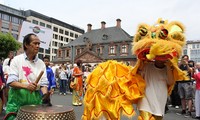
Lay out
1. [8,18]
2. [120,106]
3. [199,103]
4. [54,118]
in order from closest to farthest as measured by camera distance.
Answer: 1. [54,118]
2. [120,106]
3. [199,103]
4. [8,18]

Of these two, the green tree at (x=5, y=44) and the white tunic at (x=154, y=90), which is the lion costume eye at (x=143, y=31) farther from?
the green tree at (x=5, y=44)

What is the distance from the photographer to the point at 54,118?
208cm

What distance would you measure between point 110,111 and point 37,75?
1139 mm

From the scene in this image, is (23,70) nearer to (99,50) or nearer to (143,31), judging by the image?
(143,31)

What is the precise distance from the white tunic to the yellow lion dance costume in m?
0.08

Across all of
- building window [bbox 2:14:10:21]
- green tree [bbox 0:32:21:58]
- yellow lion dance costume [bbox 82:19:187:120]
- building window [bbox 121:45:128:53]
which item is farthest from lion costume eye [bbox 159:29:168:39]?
building window [bbox 2:14:10:21]

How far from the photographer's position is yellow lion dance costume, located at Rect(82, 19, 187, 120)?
9.72 feet

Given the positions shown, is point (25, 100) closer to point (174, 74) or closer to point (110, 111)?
point (110, 111)

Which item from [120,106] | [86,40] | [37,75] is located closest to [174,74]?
[120,106]

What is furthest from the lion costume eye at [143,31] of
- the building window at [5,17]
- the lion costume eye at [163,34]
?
the building window at [5,17]

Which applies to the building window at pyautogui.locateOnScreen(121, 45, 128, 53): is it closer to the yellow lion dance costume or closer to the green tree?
the green tree

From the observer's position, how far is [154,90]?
10.2 feet

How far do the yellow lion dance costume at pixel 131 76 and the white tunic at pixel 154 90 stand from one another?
77 mm

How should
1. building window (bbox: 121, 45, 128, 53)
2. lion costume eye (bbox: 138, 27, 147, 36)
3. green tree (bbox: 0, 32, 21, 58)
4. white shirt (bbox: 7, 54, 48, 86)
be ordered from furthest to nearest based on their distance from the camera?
building window (bbox: 121, 45, 128, 53) → green tree (bbox: 0, 32, 21, 58) → lion costume eye (bbox: 138, 27, 147, 36) → white shirt (bbox: 7, 54, 48, 86)
